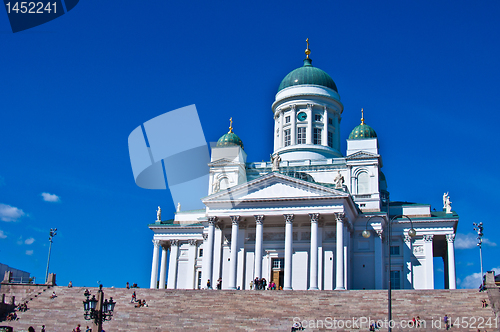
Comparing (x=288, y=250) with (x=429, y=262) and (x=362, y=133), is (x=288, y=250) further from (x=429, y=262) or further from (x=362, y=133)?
(x=362, y=133)

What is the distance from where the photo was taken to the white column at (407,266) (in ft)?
172

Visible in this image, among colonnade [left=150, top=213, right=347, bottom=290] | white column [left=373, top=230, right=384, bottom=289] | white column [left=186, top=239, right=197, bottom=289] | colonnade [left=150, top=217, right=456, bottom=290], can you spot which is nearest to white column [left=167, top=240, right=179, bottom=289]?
white column [left=186, top=239, right=197, bottom=289]

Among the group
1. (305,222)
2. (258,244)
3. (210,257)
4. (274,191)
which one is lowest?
(210,257)

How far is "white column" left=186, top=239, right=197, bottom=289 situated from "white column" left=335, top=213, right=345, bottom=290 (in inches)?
638

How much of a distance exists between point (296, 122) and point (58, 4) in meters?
39.4

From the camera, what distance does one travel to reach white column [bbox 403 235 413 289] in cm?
5253

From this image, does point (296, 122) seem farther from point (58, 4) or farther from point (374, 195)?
point (58, 4)

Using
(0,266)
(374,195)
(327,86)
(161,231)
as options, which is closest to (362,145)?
(374,195)

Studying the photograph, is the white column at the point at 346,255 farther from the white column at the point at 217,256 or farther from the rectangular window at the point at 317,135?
the rectangular window at the point at 317,135

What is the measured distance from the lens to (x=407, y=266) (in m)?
53.0

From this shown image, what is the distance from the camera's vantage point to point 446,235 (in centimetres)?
5366

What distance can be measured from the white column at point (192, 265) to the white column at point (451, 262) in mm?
23038

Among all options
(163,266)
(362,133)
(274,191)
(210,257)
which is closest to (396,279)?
(274,191)

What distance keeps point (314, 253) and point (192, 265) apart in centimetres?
1651
